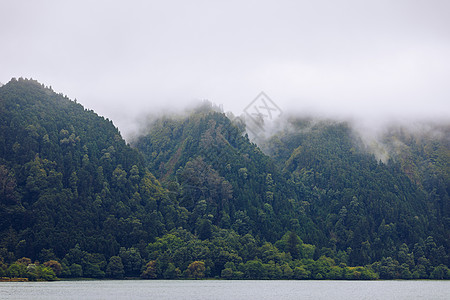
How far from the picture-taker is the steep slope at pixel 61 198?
527 ft

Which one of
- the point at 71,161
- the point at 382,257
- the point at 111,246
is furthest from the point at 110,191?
the point at 382,257

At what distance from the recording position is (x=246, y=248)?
183250 millimetres

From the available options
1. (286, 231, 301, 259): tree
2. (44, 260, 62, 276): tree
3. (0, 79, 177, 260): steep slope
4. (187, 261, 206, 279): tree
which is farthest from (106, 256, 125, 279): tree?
(286, 231, 301, 259): tree

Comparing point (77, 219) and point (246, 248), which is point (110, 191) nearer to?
point (77, 219)

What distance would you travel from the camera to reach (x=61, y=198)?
563 ft

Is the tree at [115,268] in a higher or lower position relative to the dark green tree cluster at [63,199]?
lower

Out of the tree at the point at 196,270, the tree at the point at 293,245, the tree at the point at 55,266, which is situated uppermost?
the tree at the point at 293,245

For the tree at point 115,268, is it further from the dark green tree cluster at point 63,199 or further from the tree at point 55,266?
the tree at point 55,266

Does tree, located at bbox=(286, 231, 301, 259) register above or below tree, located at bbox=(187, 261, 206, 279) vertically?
above

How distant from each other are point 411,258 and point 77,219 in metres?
103

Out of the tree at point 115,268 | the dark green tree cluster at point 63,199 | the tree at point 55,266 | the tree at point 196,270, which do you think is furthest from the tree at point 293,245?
the tree at point 55,266

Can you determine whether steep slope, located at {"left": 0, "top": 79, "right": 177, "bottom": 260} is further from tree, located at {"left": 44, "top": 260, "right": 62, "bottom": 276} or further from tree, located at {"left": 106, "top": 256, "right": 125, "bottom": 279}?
tree, located at {"left": 44, "top": 260, "right": 62, "bottom": 276}

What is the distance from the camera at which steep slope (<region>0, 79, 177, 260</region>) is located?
161 metres

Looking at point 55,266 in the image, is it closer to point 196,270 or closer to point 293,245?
point 196,270
